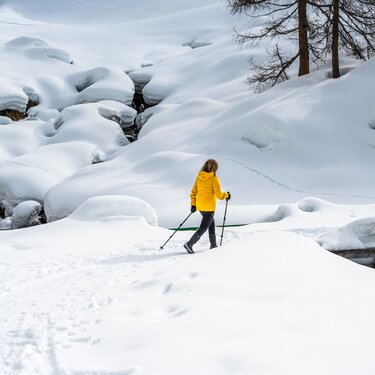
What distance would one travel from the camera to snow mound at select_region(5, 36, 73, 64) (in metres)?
33.2

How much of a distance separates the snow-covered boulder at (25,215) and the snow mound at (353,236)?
893 centimetres

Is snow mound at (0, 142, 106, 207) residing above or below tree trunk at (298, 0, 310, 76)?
below

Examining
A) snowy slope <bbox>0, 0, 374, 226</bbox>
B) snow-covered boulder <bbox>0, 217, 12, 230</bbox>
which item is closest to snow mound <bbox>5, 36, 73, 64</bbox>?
snowy slope <bbox>0, 0, 374, 226</bbox>

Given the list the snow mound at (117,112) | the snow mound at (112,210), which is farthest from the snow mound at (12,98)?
the snow mound at (112,210)

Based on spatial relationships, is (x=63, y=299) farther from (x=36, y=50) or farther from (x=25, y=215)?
(x=36, y=50)

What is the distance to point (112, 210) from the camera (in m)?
8.59

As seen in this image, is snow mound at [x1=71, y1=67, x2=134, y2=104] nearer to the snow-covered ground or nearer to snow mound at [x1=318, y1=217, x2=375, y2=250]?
the snow-covered ground

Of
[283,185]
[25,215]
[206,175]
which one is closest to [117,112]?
[25,215]

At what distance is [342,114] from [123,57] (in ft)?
90.8

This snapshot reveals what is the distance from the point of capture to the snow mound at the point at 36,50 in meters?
33.2

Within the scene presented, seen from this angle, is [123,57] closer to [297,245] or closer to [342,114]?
[342,114]

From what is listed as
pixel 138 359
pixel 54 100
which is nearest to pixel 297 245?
pixel 138 359

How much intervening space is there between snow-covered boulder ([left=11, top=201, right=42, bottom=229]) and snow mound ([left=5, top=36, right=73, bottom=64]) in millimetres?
22410

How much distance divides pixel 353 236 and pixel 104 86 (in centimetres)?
2146
